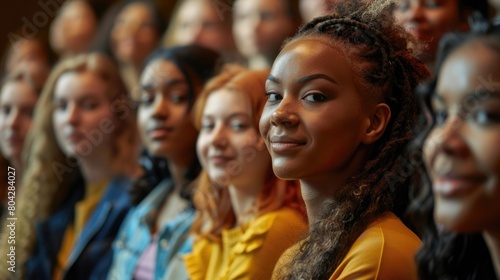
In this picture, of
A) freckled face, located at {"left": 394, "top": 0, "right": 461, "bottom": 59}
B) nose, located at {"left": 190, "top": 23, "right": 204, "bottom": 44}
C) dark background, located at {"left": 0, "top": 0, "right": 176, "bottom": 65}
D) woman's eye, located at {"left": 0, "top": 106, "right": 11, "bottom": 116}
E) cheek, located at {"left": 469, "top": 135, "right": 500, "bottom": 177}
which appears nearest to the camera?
cheek, located at {"left": 469, "top": 135, "right": 500, "bottom": 177}

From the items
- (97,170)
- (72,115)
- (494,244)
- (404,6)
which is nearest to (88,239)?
(97,170)

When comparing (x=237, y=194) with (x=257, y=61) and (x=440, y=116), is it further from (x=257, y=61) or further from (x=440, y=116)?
(x=257, y=61)

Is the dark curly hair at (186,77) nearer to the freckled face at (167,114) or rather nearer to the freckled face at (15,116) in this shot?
the freckled face at (167,114)

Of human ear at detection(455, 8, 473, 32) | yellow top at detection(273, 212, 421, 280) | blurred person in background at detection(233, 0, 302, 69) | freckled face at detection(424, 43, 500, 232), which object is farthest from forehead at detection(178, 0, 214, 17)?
freckled face at detection(424, 43, 500, 232)

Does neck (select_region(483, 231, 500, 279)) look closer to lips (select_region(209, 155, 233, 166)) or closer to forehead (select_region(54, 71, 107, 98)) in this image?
lips (select_region(209, 155, 233, 166))

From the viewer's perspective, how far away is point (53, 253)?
123 inches

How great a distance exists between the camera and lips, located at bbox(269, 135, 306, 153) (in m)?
1.74

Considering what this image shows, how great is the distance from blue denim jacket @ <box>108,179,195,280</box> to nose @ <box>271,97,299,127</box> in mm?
795

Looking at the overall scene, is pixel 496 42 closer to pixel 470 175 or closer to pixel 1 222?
pixel 470 175

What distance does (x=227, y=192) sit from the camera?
245 centimetres

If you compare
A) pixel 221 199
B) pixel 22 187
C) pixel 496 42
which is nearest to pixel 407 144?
pixel 496 42

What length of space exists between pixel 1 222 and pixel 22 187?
0.60 feet

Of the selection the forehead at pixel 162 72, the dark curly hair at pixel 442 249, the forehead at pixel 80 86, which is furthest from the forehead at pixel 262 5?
the dark curly hair at pixel 442 249

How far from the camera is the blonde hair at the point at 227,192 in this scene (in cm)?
223
